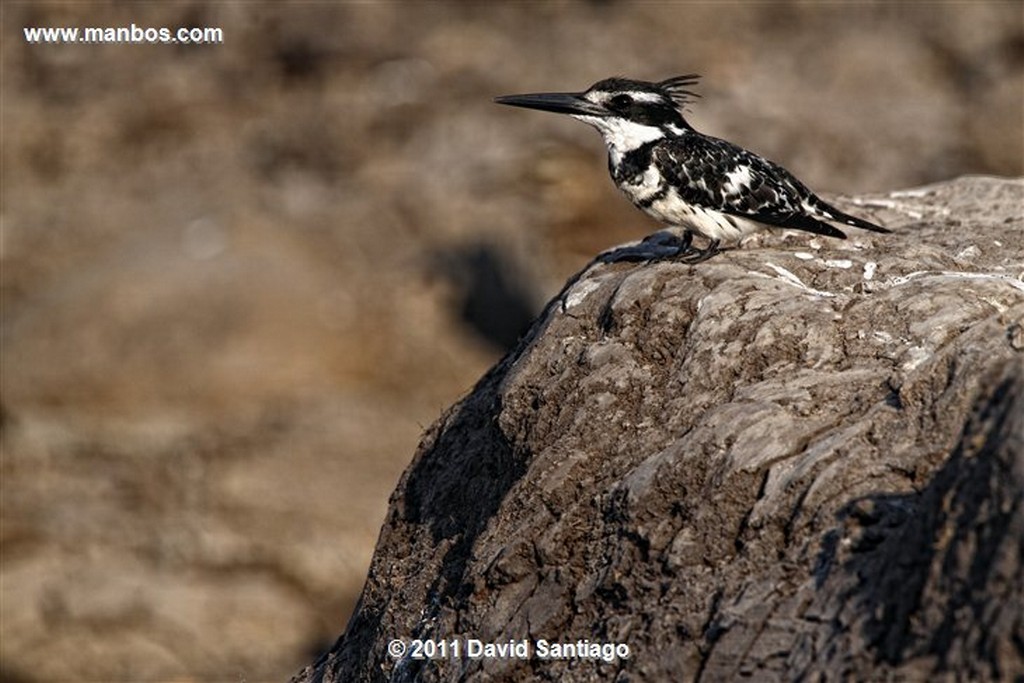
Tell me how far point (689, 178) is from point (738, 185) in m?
0.21

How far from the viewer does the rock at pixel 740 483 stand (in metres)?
4.52

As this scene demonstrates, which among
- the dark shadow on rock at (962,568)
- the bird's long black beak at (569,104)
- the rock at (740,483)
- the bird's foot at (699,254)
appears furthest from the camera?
the bird's long black beak at (569,104)

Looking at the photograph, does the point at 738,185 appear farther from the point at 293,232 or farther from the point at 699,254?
the point at 293,232

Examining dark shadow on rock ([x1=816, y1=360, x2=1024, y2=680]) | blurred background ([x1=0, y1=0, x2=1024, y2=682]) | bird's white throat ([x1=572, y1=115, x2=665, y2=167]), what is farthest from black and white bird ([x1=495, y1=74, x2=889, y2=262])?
blurred background ([x1=0, y1=0, x2=1024, y2=682])

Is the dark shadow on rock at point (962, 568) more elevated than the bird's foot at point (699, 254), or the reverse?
the bird's foot at point (699, 254)

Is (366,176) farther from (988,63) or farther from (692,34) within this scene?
(988,63)

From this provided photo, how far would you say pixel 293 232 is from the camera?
17.2m

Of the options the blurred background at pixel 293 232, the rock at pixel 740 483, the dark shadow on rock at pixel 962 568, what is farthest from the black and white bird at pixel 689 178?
the blurred background at pixel 293 232

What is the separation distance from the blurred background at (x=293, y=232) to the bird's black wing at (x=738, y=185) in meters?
5.64

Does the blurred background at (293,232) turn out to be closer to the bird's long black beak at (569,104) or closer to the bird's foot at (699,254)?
the bird's long black beak at (569,104)

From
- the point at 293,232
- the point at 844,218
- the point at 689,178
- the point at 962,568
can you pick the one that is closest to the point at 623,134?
the point at 689,178

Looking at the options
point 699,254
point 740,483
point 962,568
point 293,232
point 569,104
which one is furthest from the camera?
point 293,232

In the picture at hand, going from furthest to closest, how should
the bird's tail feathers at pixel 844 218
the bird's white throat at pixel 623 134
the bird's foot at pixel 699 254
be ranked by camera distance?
the bird's white throat at pixel 623 134 → the bird's tail feathers at pixel 844 218 → the bird's foot at pixel 699 254

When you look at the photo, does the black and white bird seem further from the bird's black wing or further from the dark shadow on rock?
the dark shadow on rock
